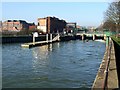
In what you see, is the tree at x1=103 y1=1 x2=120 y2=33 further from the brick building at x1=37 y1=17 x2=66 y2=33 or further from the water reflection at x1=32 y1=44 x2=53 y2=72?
the brick building at x1=37 y1=17 x2=66 y2=33

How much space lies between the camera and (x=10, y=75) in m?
22.3

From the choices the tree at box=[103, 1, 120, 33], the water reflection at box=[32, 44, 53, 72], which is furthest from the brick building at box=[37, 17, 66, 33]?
the water reflection at box=[32, 44, 53, 72]

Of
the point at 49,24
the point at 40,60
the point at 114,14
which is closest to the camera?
the point at 40,60

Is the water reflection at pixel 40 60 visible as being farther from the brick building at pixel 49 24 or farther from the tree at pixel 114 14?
the brick building at pixel 49 24

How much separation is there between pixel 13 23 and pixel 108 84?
18902 cm

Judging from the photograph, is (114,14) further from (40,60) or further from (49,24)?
(49,24)

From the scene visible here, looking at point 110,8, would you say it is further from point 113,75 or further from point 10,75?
point 113,75

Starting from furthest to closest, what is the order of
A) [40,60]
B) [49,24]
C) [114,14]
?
[49,24], [114,14], [40,60]

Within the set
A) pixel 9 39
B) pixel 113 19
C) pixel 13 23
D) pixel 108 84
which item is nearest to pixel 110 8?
pixel 113 19

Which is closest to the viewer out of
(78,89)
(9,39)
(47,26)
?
(78,89)

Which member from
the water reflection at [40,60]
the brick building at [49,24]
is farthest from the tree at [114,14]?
the brick building at [49,24]

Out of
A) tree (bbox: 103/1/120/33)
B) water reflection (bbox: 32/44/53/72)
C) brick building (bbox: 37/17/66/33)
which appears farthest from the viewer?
brick building (bbox: 37/17/66/33)

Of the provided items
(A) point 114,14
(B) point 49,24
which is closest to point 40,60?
(A) point 114,14

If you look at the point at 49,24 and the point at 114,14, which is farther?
the point at 49,24
